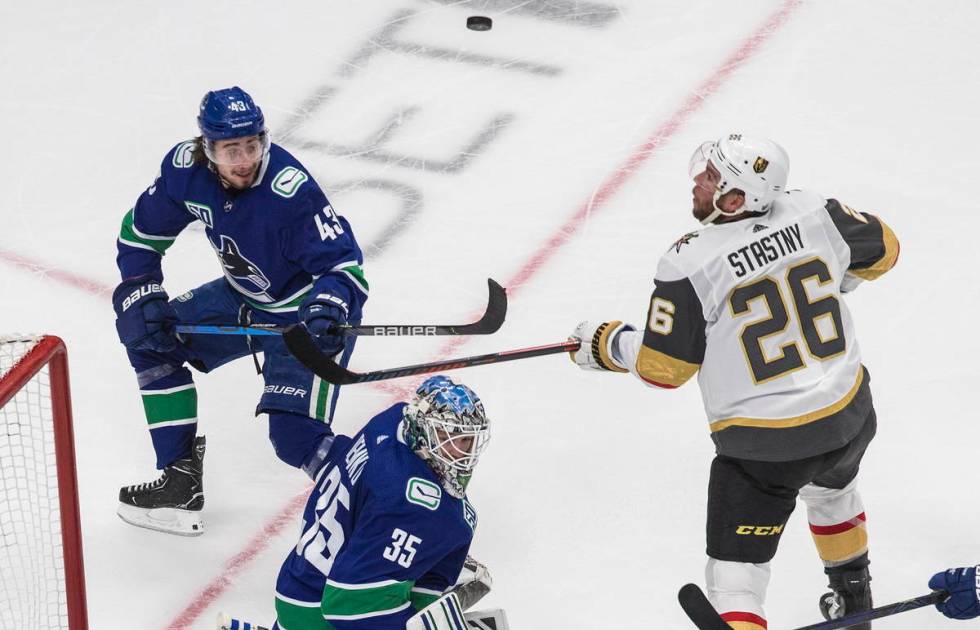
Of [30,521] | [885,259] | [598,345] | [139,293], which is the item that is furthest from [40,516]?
[885,259]

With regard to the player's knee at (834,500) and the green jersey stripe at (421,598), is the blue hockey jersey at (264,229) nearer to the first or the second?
the green jersey stripe at (421,598)

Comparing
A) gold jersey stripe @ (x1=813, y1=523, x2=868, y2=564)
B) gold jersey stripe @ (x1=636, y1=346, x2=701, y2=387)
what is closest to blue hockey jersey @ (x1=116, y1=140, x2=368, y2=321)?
gold jersey stripe @ (x1=636, y1=346, x2=701, y2=387)

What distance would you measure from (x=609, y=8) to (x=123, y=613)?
11.8ft

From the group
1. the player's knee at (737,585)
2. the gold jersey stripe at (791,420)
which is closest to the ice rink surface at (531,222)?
the player's knee at (737,585)

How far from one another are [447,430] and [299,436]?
831 mm

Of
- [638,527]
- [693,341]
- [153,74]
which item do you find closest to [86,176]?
[153,74]

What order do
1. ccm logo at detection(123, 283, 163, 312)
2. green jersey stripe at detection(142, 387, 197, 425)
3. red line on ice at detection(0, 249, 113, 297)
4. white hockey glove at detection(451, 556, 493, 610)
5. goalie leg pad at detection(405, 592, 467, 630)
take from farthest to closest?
1. red line on ice at detection(0, 249, 113, 297)
2. green jersey stripe at detection(142, 387, 197, 425)
3. ccm logo at detection(123, 283, 163, 312)
4. white hockey glove at detection(451, 556, 493, 610)
5. goalie leg pad at detection(405, 592, 467, 630)

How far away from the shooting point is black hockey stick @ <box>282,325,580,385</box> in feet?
12.8

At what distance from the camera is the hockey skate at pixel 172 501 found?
4.33 meters

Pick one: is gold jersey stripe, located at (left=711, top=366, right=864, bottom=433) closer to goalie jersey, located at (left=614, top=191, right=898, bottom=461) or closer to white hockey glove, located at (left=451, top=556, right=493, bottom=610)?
goalie jersey, located at (left=614, top=191, right=898, bottom=461)

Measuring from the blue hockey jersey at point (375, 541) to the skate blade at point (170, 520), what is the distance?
2.63 ft

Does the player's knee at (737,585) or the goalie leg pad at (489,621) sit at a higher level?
the player's knee at (737,585)

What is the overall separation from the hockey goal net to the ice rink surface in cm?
14

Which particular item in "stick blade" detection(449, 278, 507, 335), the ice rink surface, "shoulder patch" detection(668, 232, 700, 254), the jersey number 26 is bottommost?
the ice rink surface
